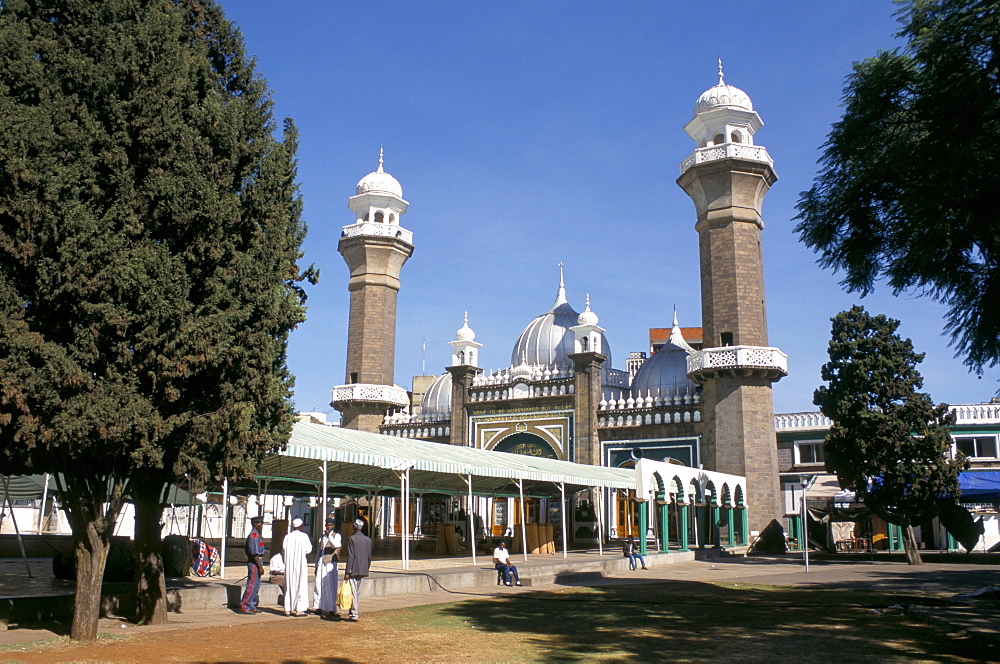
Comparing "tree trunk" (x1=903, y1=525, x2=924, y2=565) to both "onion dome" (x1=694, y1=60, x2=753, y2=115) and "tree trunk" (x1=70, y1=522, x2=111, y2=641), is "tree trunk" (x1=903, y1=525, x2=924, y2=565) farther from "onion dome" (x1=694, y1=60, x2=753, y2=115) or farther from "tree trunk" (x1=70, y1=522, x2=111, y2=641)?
"tree trunk" (x1=70, y1=522, x2=111, y2=641)

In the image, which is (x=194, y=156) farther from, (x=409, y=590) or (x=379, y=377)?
(x=379, y=377)

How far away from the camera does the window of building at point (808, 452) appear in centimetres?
3869

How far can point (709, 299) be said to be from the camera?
106 feet

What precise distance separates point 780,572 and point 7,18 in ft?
65.9

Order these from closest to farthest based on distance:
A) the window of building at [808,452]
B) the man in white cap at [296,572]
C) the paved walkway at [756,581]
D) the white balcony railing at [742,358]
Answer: the paved walkway at [756,581] → the man in white cap at [296,572] → the white balcony railing at [742,358] → the window of building at [808,452]

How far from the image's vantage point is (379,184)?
40.8 meters

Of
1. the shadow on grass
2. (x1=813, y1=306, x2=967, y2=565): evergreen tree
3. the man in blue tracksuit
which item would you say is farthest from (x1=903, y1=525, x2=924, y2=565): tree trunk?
the man in blue tracksuit

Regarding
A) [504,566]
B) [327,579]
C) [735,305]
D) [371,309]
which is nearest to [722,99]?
[735,305]

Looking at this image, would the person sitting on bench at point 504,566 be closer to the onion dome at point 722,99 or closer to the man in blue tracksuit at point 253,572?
the man in blue tracksuit at point 253,572

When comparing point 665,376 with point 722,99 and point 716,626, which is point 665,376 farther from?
point 716,626

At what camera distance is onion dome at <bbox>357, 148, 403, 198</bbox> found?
4062 cm

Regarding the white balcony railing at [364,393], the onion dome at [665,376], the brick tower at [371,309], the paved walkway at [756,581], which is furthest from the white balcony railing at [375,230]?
the paved walkway at [756,581]

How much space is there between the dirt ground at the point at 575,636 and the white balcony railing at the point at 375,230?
27010mm

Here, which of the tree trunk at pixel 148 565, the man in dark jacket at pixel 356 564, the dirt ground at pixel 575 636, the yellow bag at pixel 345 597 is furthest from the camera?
the yellow bag at pixel 345 597
